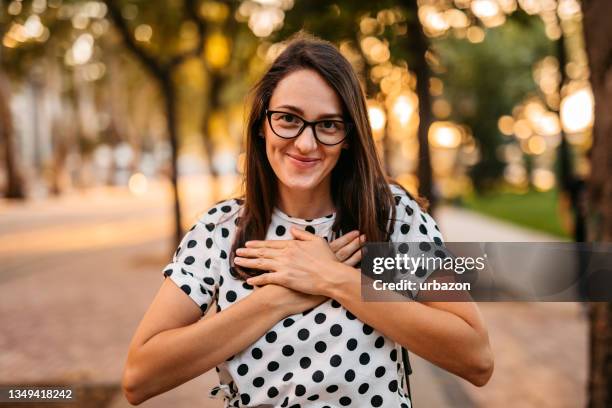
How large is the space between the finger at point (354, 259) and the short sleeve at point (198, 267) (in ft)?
1.28

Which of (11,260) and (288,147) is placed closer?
(288,147)

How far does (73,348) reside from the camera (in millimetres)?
6496

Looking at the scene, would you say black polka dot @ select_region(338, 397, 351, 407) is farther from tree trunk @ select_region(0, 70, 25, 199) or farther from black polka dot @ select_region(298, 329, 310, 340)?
tree trunk @ select_region(0, 70, 25, 199)

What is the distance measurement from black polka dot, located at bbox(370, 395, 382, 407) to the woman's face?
0.62 meters

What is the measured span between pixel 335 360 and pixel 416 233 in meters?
0.44

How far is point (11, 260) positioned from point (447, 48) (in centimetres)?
1229

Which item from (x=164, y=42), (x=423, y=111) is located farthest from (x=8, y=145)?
(x=423, y=111)

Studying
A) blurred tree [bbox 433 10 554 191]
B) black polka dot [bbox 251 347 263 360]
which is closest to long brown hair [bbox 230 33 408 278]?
black polka dot [bbox 251 347 263 360]

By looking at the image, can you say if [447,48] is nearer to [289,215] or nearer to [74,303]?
[74,303]

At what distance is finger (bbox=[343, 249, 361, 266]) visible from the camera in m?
1.83

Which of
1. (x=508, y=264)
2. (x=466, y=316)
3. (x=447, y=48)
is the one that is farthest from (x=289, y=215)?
(x=447, y=48)

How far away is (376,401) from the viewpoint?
1.75 m

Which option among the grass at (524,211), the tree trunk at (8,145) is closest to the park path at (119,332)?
the grass at (524,211)

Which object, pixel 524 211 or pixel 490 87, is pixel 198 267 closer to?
pixel 524 211
